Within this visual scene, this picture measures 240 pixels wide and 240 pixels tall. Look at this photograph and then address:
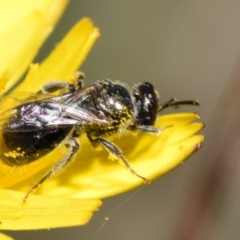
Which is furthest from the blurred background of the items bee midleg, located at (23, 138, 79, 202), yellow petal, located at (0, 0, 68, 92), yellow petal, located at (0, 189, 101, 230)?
yellow petal, located at (0, 189, 101, 230)

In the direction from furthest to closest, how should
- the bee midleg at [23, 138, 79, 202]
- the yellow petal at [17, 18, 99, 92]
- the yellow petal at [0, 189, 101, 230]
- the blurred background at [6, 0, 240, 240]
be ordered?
the blurred background at [6, 0, 240, 240] < the yellow petal at [17, 18, 99, 92] < the bee midleg at [23, 138, 79, 202] < the yellow petal at [0, 189, 101, 230]

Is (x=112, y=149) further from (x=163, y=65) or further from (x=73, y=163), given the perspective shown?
(x=163, y=65)

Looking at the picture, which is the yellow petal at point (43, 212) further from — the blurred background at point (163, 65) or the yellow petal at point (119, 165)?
the blurred background at point (163, 65)

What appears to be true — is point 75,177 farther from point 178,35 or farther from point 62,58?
point 178,35

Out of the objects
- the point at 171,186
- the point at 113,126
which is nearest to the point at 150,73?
the point at 171,186

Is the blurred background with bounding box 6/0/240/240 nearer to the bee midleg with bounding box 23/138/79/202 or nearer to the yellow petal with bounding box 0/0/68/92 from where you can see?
the yellow petal with bounding box 0/0/68/92

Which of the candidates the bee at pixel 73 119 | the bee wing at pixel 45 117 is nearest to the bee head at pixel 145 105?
the bee at pixel 73 119

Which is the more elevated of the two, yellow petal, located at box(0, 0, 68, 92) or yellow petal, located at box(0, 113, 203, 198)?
yellow petal, located at box(0, 0, 68, 92)
